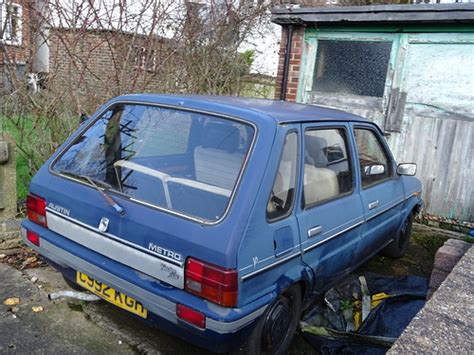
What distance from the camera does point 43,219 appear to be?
286 cm

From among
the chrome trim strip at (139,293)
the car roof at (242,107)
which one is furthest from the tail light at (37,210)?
the car roof at (242,107)

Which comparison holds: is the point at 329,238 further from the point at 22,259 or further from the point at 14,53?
the point at 14,53

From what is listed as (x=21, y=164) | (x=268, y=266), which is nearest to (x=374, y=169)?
(x=268, y=266)

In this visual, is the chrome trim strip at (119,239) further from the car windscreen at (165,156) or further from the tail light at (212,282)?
the car windscreen at (165,156)

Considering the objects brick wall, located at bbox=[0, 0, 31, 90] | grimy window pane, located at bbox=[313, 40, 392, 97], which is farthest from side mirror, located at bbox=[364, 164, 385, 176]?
brick wall, located at bbox=[0, 0, 31, 90]

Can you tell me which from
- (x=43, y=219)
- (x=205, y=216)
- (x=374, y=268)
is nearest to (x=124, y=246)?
(x=205, y=216)

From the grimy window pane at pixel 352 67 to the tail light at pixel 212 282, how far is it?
519 cm

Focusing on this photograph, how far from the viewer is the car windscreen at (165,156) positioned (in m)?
2.43

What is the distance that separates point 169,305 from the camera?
Result: 2.22m

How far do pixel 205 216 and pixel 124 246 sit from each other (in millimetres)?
522

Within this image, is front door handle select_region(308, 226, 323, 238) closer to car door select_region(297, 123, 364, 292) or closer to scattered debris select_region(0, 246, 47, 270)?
car door select_region(297, 123, 364, 292)

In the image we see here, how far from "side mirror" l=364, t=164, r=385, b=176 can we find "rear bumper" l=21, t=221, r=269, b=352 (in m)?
1.78

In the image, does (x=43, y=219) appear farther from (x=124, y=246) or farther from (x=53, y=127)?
(x=53, y=127)

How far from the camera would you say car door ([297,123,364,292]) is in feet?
8.95
